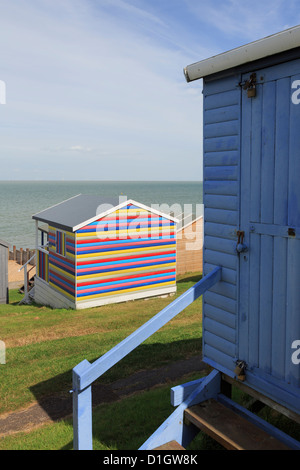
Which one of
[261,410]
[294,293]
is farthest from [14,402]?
[294,293]

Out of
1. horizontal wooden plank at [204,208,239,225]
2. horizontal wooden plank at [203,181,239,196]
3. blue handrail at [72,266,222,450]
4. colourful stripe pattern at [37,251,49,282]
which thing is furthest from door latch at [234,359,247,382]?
colourful stripe pattern at [37,251,49,282]

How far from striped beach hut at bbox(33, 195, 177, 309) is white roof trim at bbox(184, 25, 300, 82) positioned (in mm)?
10963

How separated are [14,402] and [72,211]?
11.6 metres

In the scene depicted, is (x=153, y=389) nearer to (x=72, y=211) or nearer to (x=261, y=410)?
(x=261, y=410)

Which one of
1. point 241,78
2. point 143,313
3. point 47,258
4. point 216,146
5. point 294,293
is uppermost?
point 241,78

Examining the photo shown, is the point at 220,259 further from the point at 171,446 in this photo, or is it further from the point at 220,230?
the point at 171,446

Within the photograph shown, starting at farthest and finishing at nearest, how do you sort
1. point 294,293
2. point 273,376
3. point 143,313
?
1. point 143,313
2. point 273,376
3. point 294,293

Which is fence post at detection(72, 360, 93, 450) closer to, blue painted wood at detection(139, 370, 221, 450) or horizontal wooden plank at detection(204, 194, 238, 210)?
blue painted wood at detection(139, 370, 221, 450)

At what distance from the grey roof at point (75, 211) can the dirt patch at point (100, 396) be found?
835 centimetres

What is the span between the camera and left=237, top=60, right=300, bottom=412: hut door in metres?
4.16

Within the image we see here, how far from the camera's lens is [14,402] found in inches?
292

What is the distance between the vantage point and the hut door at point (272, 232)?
416cm

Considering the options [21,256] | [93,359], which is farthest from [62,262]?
[21,256]

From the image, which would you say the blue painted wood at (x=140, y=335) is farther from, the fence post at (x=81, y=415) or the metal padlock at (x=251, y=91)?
the metal padlock at (x=251, y=91)
